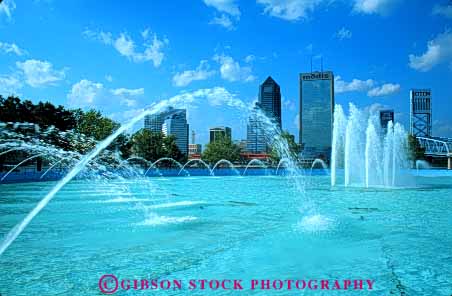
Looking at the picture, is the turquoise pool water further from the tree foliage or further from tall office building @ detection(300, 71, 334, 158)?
tall office building @ detection(300, 71, 334, 158)

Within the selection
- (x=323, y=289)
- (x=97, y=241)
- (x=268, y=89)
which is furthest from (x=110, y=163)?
(x=323, y=289)

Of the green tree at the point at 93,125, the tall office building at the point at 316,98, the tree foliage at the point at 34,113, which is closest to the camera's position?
the tree foliage at the point at 34,113

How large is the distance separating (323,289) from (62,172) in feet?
113

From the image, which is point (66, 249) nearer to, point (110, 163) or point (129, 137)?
point (110, 163)

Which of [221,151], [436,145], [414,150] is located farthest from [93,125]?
[436,145]

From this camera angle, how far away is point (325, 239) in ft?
26.3

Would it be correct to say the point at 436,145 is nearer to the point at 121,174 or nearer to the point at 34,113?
the point at 121,174

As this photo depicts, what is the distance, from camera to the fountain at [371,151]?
81.9 ft

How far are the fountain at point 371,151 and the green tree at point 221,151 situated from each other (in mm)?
46578

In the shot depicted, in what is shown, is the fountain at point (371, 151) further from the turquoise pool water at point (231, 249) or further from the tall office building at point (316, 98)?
the tall office building at point (316, 98)

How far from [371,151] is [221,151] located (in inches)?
1929

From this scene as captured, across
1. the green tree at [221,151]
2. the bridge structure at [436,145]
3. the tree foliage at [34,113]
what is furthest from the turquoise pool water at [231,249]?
the bridge structure at [436,145]

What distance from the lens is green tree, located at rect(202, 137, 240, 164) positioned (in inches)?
2859

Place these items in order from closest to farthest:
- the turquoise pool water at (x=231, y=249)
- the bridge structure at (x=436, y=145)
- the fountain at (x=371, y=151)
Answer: the turquoise pool water at (x=231, y=249) → the fountain at (x=371, y=151) → the bridge structure at (x=436, y=145)
